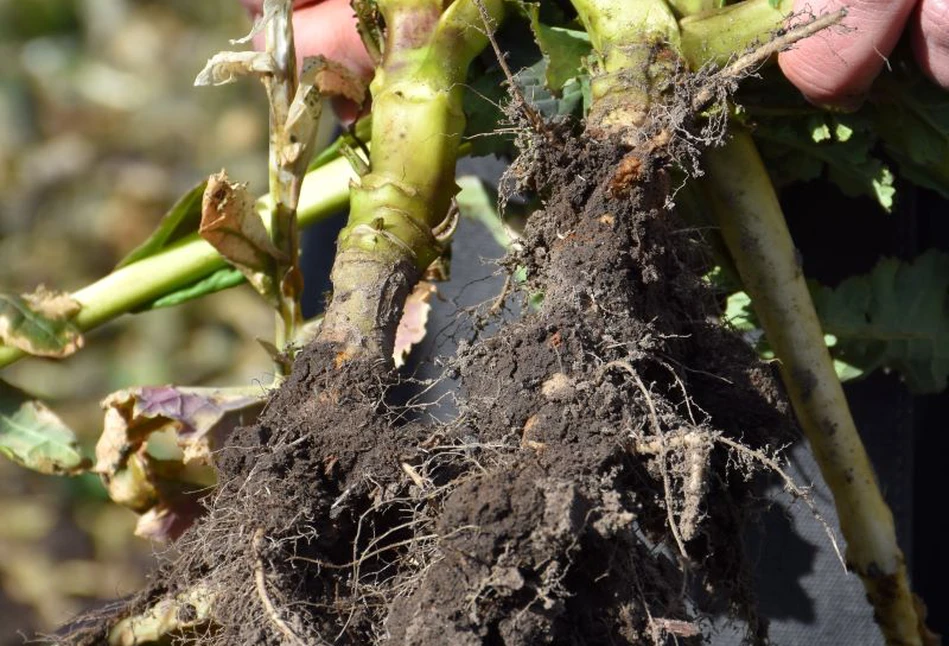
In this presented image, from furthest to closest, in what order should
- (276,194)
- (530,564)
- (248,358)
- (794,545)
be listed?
1. (248,358)
2. (794,545)
3. (276,194)
4. (530,564)

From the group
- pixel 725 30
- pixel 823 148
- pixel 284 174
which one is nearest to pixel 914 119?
pixel 823 148

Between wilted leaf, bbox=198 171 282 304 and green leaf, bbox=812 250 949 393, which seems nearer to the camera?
wilted leaf, bbox=198 171 282 304

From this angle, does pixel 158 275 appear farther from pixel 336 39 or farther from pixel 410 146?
pixel 410 146

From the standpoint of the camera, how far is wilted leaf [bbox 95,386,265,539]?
1165mm

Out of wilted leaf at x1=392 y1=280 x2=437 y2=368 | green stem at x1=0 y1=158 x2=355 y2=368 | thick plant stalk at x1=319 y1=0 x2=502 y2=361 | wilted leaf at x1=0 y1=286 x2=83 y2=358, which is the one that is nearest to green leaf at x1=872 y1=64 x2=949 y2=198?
thick plant stalk at x1=319 y1=0 x2=502 y2=361

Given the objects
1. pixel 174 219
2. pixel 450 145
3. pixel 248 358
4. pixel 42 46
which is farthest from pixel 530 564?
pixel 42 46

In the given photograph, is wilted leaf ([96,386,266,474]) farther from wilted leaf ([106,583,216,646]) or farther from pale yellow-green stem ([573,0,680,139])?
pale yellow-green stem ([573,0,680,139])

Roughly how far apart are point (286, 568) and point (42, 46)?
255 centimetres

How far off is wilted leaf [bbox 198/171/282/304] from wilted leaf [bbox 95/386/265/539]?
135mm

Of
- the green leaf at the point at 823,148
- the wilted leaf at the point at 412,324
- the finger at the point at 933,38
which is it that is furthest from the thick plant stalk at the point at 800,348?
the wilted leaf at the point at 412,324

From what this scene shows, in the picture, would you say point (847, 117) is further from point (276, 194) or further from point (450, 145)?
point (276, 194)

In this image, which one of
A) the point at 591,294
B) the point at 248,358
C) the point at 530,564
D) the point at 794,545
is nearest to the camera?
the point at 530,564

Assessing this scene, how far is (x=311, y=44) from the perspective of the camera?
4.33ft

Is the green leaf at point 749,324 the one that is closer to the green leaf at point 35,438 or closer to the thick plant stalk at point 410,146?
the thick plant stalk at point 410,146
